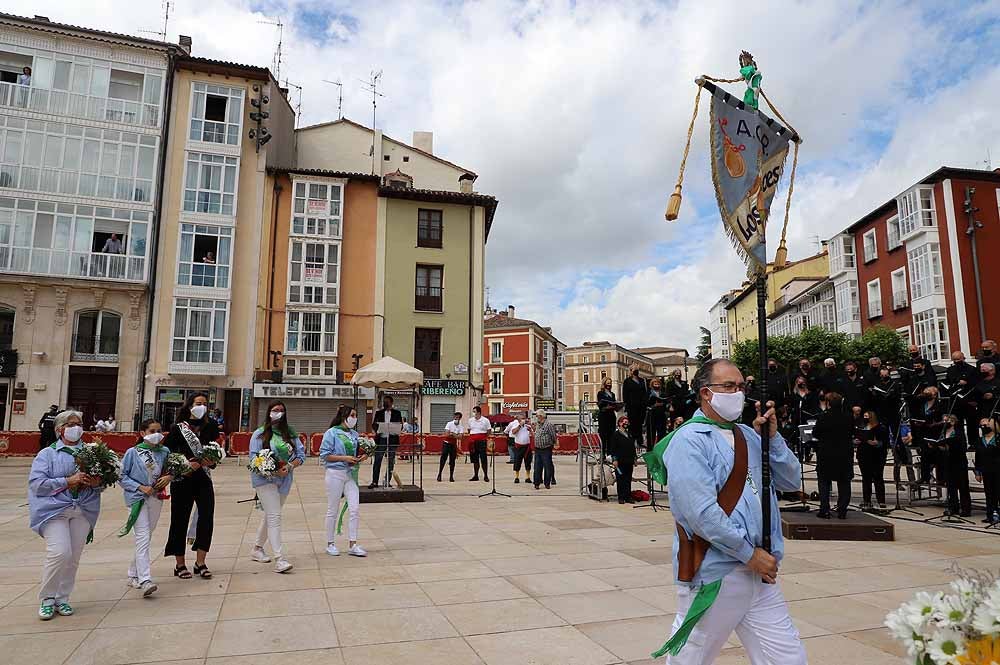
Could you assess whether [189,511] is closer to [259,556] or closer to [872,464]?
[259,556]

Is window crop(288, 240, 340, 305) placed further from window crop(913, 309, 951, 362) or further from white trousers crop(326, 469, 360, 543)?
window crop(913, 309, 951, 362)

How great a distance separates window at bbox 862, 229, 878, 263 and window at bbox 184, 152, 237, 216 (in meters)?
34.7

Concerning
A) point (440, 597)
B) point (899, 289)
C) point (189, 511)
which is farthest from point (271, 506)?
point (899, 289)

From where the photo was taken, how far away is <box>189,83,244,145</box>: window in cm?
2989

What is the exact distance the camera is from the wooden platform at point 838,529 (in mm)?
8656

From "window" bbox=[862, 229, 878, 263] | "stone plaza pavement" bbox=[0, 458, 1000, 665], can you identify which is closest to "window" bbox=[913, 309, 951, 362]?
"window" bbox=[862, 229, 878, 263]

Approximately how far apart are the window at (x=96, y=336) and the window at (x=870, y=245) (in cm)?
3928

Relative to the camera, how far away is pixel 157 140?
2884 centimetres

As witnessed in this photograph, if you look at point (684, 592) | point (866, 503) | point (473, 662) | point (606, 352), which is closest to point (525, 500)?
point (866, 503)

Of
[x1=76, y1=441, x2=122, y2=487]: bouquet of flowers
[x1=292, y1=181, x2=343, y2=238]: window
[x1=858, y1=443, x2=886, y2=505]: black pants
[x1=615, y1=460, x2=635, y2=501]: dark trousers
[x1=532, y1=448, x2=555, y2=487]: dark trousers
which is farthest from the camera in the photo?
[x1=292, y1=181, x2=343, y2=238]: window

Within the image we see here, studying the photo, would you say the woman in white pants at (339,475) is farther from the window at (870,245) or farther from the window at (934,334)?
the window at (870,245)

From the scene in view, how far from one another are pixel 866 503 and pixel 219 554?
34.2 feet

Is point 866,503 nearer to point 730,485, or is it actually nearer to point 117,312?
point 730,485

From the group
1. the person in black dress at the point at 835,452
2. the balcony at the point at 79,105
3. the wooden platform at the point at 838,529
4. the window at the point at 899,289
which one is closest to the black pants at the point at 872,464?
the person in black dress at the point at 835,452
